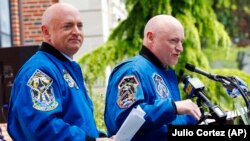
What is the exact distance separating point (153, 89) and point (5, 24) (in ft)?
22.3

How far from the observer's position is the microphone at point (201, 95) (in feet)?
9.25

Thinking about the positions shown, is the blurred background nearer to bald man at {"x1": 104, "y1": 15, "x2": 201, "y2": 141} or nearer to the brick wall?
the brick wall

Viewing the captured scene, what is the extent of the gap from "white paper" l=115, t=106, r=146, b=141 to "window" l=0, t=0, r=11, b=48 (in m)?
6.96

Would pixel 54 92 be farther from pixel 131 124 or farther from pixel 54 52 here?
pixel 131 124

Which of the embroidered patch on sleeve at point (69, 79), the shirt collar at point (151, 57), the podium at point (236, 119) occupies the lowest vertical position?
the podium at point (236, 119)

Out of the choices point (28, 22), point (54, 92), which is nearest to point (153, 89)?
point (54, 92)

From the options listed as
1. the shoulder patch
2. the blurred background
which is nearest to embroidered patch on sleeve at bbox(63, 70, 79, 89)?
the shoulder patch

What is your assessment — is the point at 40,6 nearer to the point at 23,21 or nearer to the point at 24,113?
the point at 23,21

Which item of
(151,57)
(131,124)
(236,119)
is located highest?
(151,57)

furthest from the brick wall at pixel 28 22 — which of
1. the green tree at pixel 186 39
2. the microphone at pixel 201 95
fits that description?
the microphone at pixel 201 95

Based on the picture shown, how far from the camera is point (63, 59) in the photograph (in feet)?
9.89

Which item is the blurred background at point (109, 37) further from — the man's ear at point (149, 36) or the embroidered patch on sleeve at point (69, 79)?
the embroidered patch on sleeve at point (69, 79)

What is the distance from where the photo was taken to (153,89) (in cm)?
326

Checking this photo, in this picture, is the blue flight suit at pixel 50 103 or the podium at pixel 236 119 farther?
the podium at pixel 236 119
